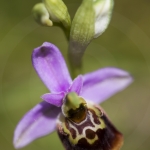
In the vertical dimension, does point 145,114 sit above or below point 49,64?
below

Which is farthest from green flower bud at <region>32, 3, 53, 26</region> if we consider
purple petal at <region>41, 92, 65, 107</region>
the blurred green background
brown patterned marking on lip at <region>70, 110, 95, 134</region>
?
the blurred green background

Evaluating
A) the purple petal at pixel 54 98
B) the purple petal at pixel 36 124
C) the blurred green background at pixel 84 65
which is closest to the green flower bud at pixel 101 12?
the purple petal at pixel 54 98

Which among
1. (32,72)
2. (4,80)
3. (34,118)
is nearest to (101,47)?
(32,72)

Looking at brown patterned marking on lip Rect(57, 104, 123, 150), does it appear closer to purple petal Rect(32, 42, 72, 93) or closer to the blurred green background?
purple petal Rect(32, 42, 72, 93)

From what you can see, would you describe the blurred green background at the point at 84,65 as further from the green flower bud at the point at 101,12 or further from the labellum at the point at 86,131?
the green flower bud at the point at 101,12

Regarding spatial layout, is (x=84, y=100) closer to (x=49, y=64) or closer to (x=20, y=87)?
(x=49, y=64)
